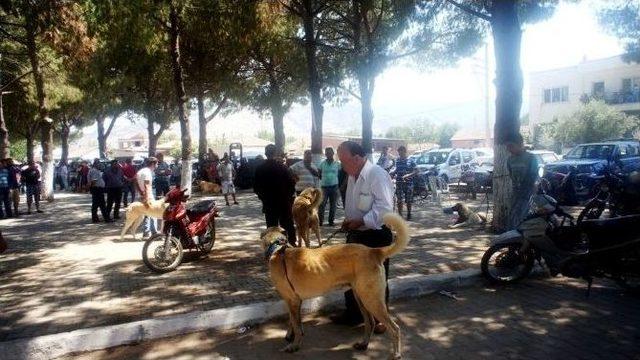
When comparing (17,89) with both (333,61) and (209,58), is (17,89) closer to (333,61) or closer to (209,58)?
(209,58)

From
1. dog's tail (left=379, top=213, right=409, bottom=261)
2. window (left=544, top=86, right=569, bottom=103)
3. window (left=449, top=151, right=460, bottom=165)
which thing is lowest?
dog's tail (left=379, top=213, right=409, bottom=261)

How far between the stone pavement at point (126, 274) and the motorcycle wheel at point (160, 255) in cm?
13

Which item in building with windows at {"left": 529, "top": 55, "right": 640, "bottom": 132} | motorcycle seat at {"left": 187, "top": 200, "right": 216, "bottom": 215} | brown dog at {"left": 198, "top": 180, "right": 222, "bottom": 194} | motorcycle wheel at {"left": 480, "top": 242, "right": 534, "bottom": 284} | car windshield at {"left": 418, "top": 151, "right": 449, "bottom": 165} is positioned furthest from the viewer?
building with windows at {"left": 529, "top": 55, "right": 640, "bottom": 132}

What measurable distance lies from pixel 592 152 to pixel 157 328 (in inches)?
577

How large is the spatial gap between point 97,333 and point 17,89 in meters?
23.0

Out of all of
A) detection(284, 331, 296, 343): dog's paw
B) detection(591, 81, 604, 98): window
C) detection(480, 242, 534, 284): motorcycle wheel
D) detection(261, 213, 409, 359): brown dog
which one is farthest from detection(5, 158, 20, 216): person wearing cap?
detection(591, 81, 604, 98): window

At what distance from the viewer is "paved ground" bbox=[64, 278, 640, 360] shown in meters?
4.15

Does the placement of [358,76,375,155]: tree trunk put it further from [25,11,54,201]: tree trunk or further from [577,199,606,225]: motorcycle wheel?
[25,11,54,201]: tree trunk

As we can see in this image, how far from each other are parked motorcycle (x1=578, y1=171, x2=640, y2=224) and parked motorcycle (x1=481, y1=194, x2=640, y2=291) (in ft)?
4.80

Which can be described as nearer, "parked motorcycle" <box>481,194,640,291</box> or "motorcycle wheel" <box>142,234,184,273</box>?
"parked motorcycle" <box>481,194,640,291</box>

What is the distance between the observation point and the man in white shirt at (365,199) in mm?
4320

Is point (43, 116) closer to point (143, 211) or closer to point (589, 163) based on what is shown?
point (143, 211)

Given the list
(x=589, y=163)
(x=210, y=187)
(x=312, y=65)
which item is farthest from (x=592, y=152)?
(x=210, y=187)

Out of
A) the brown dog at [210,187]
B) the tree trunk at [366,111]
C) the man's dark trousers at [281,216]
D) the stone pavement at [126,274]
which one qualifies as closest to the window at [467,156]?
the tree trunk at [366,111]
